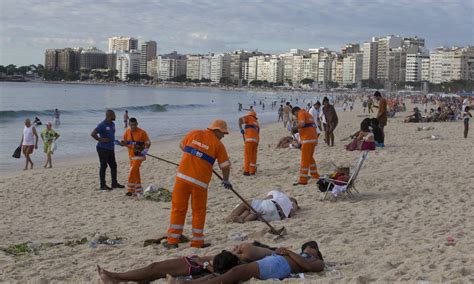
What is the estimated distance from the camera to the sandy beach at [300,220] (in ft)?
18.1

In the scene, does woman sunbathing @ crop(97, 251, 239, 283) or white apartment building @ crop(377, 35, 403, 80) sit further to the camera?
white apartment building @ crop(377, 35, 403, 80)

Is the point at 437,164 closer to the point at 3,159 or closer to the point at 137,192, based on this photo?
the point at 137,192

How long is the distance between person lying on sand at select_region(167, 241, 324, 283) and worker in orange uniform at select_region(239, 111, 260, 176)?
6.00 metres

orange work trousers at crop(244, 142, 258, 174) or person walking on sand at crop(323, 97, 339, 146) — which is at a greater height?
person walking on sand at crop(323, 97, 339, 146)

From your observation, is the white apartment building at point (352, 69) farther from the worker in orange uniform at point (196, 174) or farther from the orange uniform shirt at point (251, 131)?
the worker in orange uniform at point (196, 174)

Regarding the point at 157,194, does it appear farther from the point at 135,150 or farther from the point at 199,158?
the point at 199,158

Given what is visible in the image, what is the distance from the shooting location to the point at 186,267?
4949 millimetres

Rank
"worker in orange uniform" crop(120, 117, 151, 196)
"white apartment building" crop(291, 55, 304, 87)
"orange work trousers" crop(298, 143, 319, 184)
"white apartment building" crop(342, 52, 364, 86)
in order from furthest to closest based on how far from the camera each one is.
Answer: "white apartment building" crop(291, 55, 304, 87), "white apartment building" crop(342, 52, 364, 86), "orange work trousers" crop(298, 143, 319, 184), "worker in orange uniform" crop(120, 117, 151, 196)

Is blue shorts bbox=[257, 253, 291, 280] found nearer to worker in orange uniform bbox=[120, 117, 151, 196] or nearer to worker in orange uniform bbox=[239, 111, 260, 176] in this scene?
worker in orange uniform bbox=[120, 117, 151, 196]

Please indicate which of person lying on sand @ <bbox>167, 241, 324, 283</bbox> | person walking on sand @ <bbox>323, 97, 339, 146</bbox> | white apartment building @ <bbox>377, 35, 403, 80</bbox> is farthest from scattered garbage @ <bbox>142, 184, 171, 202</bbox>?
white apartment building @ <bbox>377, 35, 403, 80</bbox>

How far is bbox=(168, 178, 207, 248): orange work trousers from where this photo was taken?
20.2ft

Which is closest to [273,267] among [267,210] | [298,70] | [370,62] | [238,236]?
[238,236]

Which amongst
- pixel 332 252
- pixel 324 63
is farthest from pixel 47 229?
pixel 324 63

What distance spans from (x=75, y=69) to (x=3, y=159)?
7328 inches
